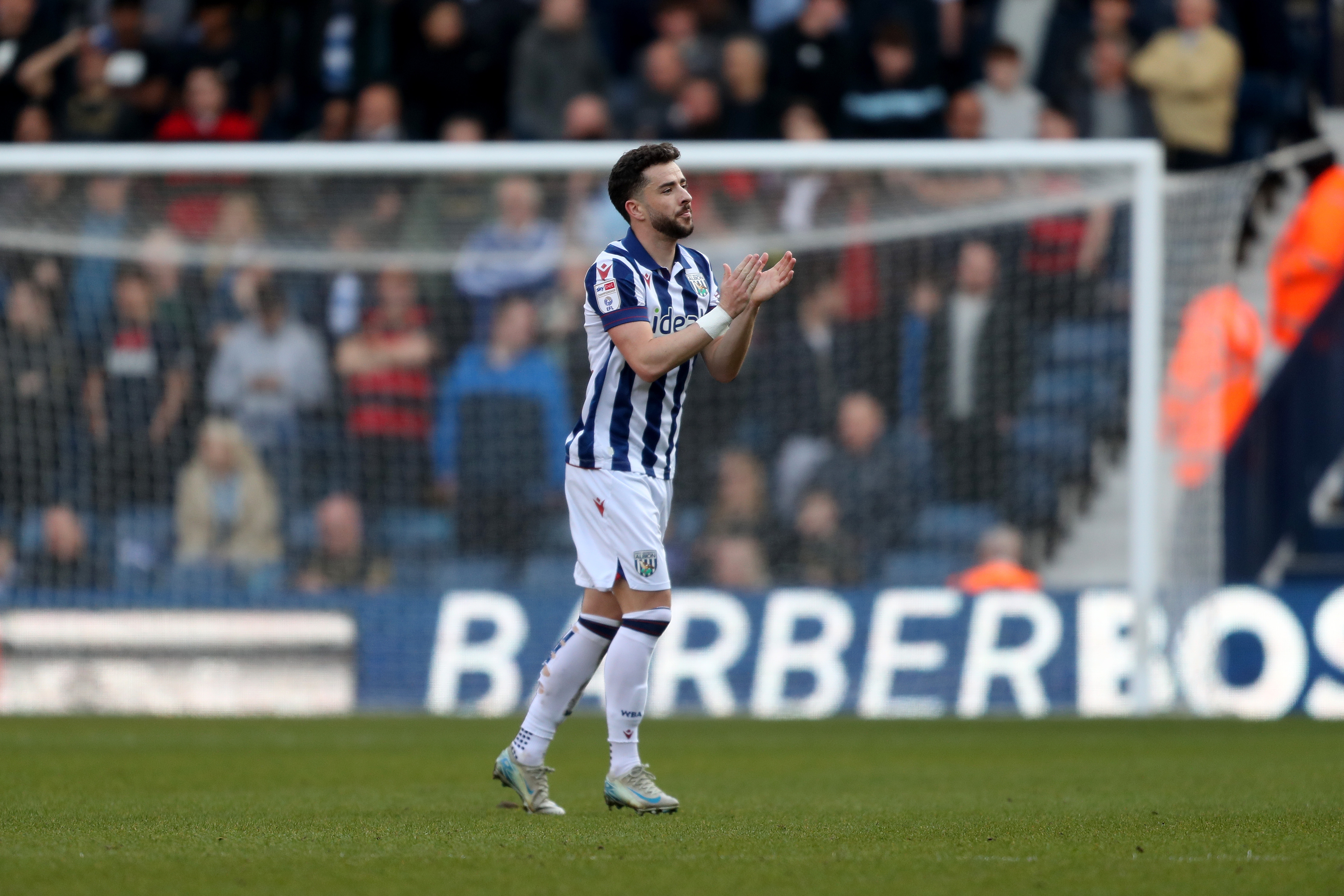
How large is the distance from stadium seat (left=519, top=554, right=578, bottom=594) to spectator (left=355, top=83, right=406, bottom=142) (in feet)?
11.2

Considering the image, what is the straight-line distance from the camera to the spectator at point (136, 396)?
1169cm

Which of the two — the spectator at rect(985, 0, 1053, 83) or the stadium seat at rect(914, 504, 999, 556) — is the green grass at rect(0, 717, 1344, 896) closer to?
the stadium seat at rect(914, 504, 999, 556)

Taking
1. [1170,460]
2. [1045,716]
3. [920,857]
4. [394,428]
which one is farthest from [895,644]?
[920,857]

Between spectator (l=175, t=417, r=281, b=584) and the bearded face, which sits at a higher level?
the bearded face

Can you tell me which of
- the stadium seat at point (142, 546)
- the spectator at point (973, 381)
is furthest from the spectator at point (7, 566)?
the spectator at point (973, 381)

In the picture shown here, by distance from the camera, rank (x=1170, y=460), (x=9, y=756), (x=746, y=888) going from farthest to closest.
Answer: (x=1170, y=460), (x=9, y=756), (x=746, y=888)

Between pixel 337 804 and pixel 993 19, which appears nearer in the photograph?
pixel 337 804

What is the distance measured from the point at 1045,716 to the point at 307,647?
14.3 feet

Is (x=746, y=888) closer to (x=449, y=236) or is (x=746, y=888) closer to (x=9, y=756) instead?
(x=9, y=756)

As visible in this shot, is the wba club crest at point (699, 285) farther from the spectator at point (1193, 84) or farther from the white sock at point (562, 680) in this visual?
the spectator at point (1193, 84)

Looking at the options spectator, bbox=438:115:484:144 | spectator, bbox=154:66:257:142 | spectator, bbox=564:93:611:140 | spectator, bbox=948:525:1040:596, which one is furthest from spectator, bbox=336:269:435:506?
spectator, bbox=948:525:1040:596

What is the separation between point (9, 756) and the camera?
26.0 feet

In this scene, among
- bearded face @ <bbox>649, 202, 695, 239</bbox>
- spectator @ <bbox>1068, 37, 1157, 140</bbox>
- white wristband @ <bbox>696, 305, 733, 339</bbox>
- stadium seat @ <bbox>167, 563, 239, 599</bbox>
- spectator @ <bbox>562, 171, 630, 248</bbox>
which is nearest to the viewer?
white wristband @ <bbox>696, 305, 733, 339</bbox>

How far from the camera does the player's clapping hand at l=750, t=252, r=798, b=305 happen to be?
5.49 metres
